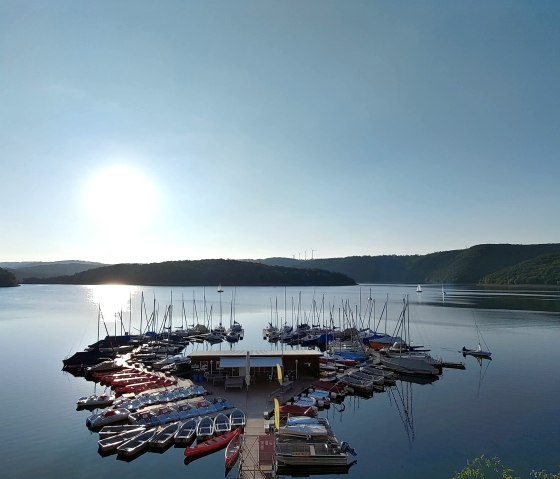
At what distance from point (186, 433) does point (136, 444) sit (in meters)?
3.39

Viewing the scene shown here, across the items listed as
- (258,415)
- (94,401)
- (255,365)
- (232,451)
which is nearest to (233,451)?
(232,451)

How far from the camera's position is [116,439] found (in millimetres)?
28500

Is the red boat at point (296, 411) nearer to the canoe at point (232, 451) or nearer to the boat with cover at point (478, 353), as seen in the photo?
the canoe at point (232, 451)

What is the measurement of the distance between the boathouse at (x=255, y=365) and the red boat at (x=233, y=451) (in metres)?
15.0

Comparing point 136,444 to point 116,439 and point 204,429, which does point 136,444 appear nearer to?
point 116,439

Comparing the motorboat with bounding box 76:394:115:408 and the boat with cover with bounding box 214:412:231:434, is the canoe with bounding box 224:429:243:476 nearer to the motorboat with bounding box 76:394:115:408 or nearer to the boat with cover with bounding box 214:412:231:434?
the boat with cover with bounding box 214:412:231:434

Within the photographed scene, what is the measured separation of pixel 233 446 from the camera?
2661cm

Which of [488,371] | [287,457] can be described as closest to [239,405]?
[287,457]

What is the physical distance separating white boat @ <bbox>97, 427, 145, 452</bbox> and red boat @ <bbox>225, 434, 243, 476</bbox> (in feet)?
23.9

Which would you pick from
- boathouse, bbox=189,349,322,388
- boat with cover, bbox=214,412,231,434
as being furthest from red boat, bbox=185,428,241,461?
boathouse, bbox=189,349,322,388

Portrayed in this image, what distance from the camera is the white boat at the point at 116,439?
2767cm

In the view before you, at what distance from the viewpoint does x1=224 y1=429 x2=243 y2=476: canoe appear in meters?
24.9

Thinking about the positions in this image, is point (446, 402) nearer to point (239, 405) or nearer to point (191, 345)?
point (239, 405)

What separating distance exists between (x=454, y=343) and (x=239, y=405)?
50.9m
